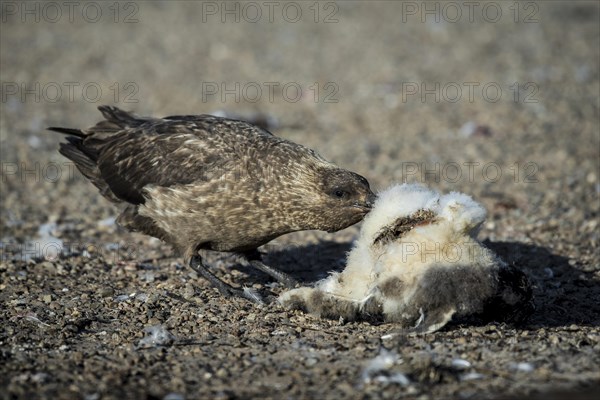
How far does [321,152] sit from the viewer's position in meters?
8.98

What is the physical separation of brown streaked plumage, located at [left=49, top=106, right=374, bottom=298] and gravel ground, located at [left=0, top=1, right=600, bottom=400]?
43 centimetres

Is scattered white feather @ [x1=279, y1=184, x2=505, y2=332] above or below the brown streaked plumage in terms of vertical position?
below

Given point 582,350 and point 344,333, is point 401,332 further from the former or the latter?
point 582,350

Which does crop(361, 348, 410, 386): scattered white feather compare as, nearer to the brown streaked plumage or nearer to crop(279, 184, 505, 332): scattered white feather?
crop(279, 184, 505, 332): scattered white feather

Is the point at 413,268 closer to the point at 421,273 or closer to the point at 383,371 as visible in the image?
the point at 421,273

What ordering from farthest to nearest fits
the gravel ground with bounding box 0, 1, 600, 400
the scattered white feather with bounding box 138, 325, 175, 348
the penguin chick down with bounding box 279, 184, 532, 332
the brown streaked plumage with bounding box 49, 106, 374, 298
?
the brown streaked plumage with bounding box 49, 106, 374, 298 < the scattered white feather with bounding box 138, 325, 175, 348 < the penguin chick down with bounding box 279, 184, 532, 332 < the gravel ground with bounding box 0, 1, 600, 400

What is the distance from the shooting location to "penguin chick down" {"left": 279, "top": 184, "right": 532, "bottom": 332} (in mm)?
4480

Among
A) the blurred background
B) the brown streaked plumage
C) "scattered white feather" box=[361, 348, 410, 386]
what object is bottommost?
"scattered white feather" box=[361, 348, 410, 386]

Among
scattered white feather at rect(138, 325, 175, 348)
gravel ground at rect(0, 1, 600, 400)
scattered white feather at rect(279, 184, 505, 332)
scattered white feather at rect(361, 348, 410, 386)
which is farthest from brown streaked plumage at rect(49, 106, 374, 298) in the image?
scattered white feather at rect(361, 348, 410, 386)

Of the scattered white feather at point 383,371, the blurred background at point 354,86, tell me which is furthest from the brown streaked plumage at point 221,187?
the blurred background at point 354,86

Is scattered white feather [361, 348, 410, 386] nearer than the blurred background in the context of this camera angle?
Yes

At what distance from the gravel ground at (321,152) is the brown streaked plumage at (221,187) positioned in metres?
0.43

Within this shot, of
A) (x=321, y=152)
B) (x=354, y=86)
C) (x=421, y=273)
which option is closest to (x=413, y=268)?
(x=421, y=273)

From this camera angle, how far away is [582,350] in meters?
4.43
